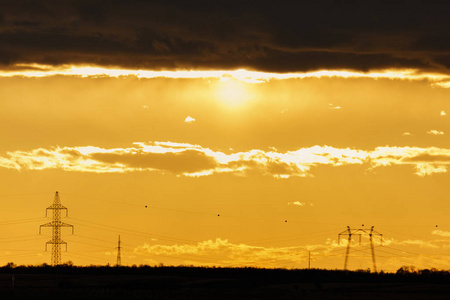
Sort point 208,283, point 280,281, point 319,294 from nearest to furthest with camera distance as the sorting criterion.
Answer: point 319,294
point 208,283
point 280,281

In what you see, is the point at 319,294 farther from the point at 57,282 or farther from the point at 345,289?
the point at 57,282

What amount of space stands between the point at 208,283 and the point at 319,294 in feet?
130

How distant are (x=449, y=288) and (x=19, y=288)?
254 ft

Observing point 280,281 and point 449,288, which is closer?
point 449,288

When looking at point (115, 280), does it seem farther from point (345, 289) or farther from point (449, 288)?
point (449, 288)

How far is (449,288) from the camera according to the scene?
176m

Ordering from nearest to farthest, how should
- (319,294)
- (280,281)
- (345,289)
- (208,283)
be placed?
(319,294) → (345,289) → (208,283) → (280,281)

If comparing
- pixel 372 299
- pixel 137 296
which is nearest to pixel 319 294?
pixel 372 299

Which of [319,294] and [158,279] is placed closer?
[319,294]

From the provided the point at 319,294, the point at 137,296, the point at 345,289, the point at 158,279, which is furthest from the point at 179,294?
the point at 158,279

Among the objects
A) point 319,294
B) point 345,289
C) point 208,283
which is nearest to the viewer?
point 319,294

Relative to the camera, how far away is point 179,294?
147 m

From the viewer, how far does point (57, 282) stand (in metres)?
178

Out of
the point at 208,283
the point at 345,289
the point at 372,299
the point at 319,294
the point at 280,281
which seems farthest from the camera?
the point at 280,281
